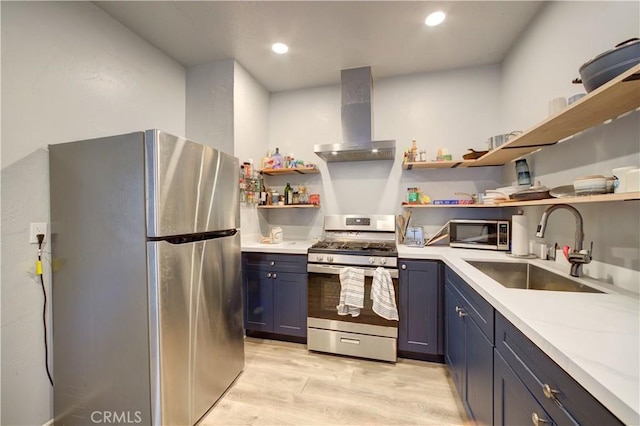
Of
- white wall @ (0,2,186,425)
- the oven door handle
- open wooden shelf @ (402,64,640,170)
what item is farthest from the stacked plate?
white wall @ (0,2,186,425)

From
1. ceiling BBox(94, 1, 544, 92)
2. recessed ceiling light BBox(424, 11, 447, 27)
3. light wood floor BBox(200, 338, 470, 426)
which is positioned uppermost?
ceiling BBox(94, 1, 544, 92)

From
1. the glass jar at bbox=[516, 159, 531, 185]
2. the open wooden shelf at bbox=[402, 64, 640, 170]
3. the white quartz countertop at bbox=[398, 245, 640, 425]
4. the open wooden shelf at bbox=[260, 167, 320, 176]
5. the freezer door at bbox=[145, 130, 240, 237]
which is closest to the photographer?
the white quartz countertop at bbox=[398, 245, 640, 425]

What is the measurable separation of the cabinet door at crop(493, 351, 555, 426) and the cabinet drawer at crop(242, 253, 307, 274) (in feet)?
5.07

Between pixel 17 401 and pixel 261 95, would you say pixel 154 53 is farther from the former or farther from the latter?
pixel 17 401

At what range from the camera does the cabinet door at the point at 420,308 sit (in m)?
2.03

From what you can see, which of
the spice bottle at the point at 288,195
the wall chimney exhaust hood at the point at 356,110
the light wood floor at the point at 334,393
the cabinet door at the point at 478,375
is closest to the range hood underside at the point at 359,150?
the wall chimney exhaust hood at the point at 356,110

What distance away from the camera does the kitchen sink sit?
1.43 metres

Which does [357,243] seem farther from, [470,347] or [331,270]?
[470,347]

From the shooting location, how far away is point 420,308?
2.06 metres

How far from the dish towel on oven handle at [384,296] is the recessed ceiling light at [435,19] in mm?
1990

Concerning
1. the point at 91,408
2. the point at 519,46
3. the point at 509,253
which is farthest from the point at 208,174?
the point at 519,46

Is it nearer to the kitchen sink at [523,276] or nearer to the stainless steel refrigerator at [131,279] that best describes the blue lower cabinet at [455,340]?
the kitchen sink at [523,276]

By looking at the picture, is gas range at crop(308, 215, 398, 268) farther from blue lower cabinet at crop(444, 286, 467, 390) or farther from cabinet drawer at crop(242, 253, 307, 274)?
blue lower cabinet at crop(444, 286, 467, 390)

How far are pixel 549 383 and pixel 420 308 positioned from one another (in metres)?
1.38
